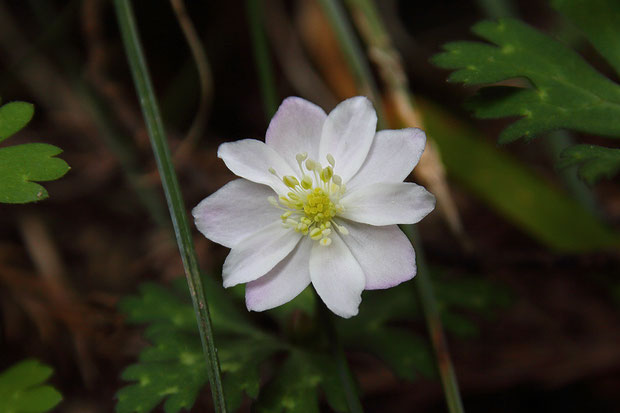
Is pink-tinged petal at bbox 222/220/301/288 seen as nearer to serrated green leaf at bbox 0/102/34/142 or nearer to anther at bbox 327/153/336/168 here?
anther at bbox 327/153/336/168

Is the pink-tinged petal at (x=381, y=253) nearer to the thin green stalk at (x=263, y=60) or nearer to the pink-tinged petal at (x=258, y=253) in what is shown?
the pink-tinged petal at (x=258, y=253)

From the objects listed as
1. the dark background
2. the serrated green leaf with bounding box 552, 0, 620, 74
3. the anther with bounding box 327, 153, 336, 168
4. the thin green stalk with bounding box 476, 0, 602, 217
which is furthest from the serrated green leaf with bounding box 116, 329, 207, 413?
the thin green stalk with bounding box 476, 0, 602, 217

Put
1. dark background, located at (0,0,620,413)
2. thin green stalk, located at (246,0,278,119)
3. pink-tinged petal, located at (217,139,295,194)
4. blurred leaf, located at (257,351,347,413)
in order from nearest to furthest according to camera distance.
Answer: pink-tinged petal, located at (217,139,295,194), blurred leaf, located at (257,351,347,413), thin green stalk, located at (246,0,278,119), dark background, located at (0,0,620,413)

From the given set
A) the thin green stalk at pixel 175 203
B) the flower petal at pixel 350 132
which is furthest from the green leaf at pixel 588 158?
the thin green stalk at pixel 175 203

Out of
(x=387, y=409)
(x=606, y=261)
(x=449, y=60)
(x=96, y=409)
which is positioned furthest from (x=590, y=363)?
(x=96, y=409)

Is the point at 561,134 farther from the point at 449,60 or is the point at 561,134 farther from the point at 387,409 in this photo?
the point at 387,409
